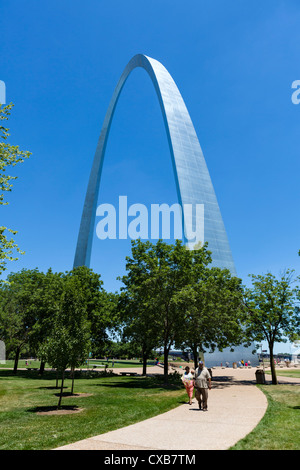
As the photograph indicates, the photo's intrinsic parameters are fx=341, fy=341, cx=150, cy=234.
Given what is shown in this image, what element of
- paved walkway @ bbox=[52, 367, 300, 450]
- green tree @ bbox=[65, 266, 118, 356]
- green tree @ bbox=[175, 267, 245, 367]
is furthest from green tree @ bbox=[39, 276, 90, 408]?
green tree @ bbox=[65, 266, 118, 356]

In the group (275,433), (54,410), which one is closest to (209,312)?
(54,410)

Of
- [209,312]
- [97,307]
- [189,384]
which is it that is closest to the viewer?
[189,384]

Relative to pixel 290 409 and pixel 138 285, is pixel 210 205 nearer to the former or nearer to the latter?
pixel 138 285

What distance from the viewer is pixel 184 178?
152 ft

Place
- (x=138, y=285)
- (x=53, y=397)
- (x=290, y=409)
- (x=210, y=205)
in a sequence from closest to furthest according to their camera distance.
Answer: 1. (x=290, y=409)
2. (x=53, y=397)
3. (x=138, y=285)
4. (x=210, y=205)

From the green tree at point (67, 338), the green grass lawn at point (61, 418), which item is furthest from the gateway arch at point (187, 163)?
the green grass lawn at point (61, 418)

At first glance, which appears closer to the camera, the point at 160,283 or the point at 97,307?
the point at 160,283

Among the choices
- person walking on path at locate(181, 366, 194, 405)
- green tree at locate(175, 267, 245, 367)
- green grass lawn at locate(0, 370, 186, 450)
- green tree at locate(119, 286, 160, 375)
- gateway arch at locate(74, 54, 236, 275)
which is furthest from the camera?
gateway arch at locate(74, 54, 236, 275)

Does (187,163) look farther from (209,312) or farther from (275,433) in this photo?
(275,433)

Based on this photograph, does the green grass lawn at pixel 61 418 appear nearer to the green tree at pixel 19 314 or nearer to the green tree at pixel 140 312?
the green tree at pixel 140 312

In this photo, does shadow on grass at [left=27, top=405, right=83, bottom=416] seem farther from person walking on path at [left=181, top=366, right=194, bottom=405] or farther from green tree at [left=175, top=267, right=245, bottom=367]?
green tree at [left=175, top=267, right=245, bottom=367]

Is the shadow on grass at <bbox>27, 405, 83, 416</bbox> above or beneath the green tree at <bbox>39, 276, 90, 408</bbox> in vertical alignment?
beneath
